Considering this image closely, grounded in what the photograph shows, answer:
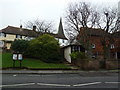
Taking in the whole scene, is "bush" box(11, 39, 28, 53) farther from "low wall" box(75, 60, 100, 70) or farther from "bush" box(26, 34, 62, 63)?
"low wall" box(75, 60, 100, 70)

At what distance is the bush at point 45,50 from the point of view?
29.2 meters

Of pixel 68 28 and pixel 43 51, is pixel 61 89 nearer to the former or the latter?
pixel 43 51

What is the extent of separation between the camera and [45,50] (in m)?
29.8

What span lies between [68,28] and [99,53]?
1646 cm

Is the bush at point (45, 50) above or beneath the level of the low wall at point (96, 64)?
above

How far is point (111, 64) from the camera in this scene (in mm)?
24812

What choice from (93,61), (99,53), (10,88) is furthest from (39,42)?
(99,53)

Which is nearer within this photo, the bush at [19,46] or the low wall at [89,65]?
the low wall at [89,65]

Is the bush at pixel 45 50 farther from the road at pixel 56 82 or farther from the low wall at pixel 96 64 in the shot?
the road at pixel 56 82

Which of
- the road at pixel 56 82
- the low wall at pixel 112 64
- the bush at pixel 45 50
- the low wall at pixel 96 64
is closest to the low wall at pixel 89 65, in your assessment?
the low wall at pixel 96 64

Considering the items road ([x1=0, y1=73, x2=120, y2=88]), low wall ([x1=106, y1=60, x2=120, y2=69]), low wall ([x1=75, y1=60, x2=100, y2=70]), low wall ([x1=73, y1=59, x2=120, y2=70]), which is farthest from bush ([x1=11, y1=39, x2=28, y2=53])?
road ([x1=0, y1=73, x2=120, y2=88])

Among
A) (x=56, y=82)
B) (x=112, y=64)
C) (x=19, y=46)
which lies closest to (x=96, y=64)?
(x=112, y=64)

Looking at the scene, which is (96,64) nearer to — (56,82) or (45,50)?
(45,50)

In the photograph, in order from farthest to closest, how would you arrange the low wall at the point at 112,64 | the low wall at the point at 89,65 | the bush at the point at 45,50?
the bush at the point at 45,50, the low wall at the point at 112,64, the low wall at the point at 89,65
